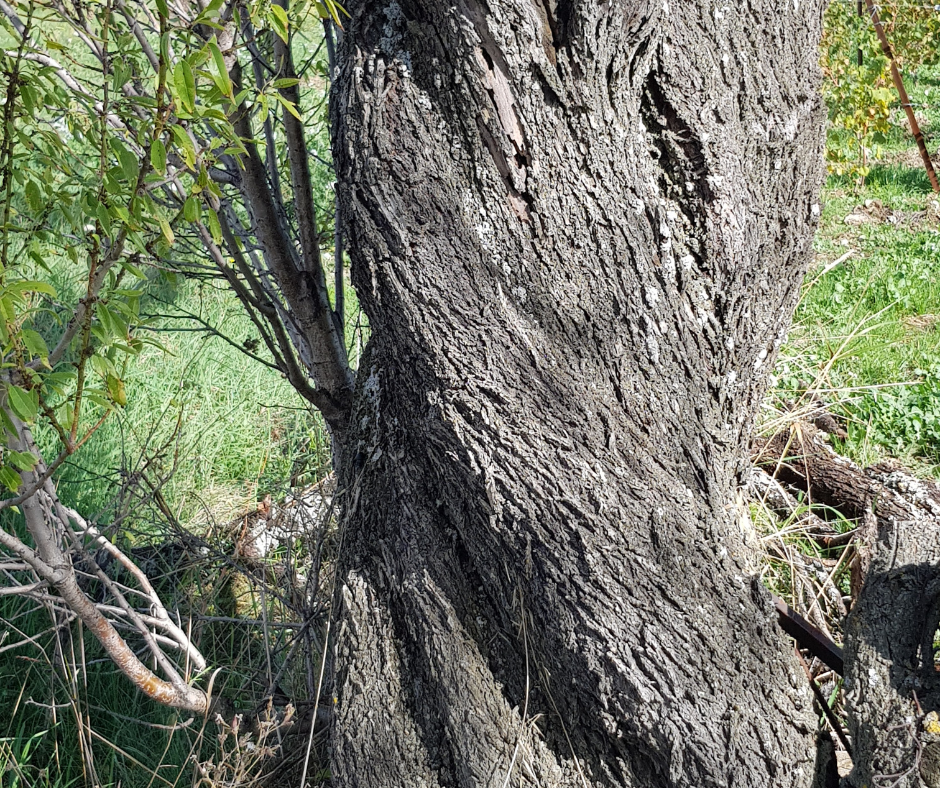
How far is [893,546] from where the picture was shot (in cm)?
211

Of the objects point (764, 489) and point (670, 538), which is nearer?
point (670, 538)

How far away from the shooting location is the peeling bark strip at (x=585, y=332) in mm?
1730

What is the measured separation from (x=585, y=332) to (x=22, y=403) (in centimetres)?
111

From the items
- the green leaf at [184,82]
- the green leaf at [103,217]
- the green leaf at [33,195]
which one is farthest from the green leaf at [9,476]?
the green leaf at [184,82]

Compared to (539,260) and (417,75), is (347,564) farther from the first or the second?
(417,75)

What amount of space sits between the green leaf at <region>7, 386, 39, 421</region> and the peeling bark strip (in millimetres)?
753

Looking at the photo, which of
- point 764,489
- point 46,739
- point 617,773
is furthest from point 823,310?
point 46,739

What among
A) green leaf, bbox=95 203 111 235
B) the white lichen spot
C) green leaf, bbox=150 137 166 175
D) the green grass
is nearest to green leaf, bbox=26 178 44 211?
green leaf, bbox=95 203 111 235

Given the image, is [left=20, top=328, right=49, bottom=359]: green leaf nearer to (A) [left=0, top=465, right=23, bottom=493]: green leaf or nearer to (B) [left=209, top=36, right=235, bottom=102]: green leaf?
(A) [left=0, top=465, right=23, bottom=493]: green leaf

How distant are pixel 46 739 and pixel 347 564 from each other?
1.53m

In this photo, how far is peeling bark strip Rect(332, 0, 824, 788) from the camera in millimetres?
1730

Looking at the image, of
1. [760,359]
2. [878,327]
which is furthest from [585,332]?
[878,327]

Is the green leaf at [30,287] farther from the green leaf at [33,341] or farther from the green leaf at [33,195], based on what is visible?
the green leaf at [33,195]

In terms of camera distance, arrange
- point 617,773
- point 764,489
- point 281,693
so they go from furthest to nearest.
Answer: point 764,489, point 281,693, point 617,773
